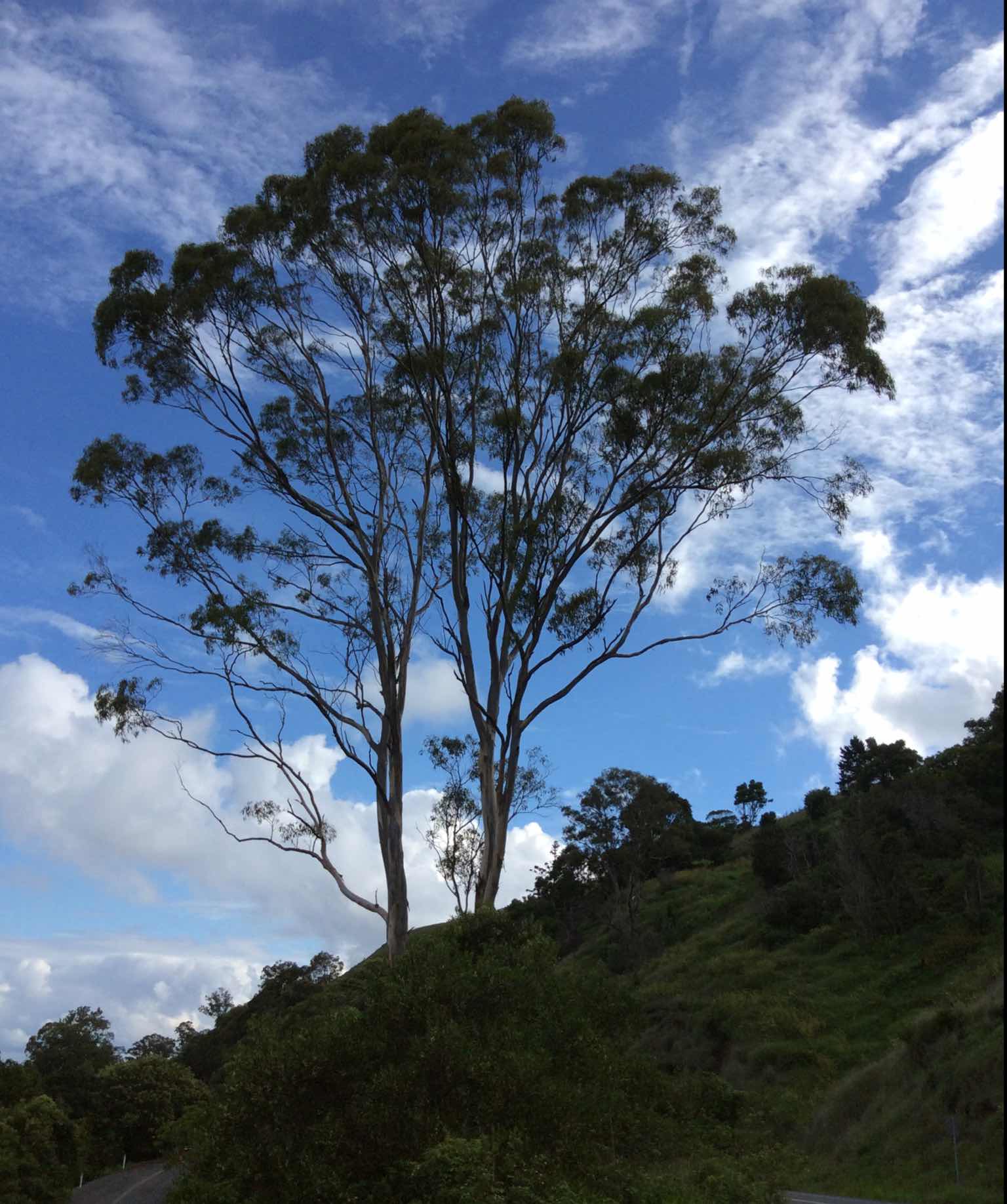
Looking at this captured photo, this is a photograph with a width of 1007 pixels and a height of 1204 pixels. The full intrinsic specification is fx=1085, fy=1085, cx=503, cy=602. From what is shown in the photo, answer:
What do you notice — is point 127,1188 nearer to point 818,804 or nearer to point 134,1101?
point 134,1101

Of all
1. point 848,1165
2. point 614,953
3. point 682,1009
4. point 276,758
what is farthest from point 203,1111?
point 614,953

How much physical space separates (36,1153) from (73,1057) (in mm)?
22523

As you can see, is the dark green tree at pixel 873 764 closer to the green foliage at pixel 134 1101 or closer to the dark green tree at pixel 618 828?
the dark green tree at pixel 618 828

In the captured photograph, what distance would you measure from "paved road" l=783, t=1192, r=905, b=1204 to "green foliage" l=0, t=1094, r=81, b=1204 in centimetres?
1751

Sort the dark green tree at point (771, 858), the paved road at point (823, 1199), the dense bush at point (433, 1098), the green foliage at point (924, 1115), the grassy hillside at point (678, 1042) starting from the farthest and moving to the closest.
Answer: the dark green tree at point (771, 858) → the green foliage at point (924, 1115) → the paved road at point (823, 1199) → the grassy hillside at point (678, 1042) → the dense bush at point (433, 1098)

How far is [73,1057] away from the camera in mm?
45469

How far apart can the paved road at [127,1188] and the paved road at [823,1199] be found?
17.6 meters

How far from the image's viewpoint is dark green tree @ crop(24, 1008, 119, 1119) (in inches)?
1588

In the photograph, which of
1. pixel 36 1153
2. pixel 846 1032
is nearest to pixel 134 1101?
pixel 36 1153

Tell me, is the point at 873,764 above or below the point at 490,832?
above

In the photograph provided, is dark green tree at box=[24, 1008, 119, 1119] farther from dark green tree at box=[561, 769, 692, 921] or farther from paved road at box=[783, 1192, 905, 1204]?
paved road at box=[783, 1192, 905, 1204]

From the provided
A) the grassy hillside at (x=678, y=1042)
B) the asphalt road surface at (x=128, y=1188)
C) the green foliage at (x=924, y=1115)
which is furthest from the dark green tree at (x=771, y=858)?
the asphalt road surface at (x=128, y=1188)

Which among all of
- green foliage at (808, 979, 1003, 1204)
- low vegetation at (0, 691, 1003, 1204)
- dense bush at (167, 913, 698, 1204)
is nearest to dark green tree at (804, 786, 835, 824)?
low vegetation at (0, 691, 1003, 1204)

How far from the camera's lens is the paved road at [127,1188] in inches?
1159
